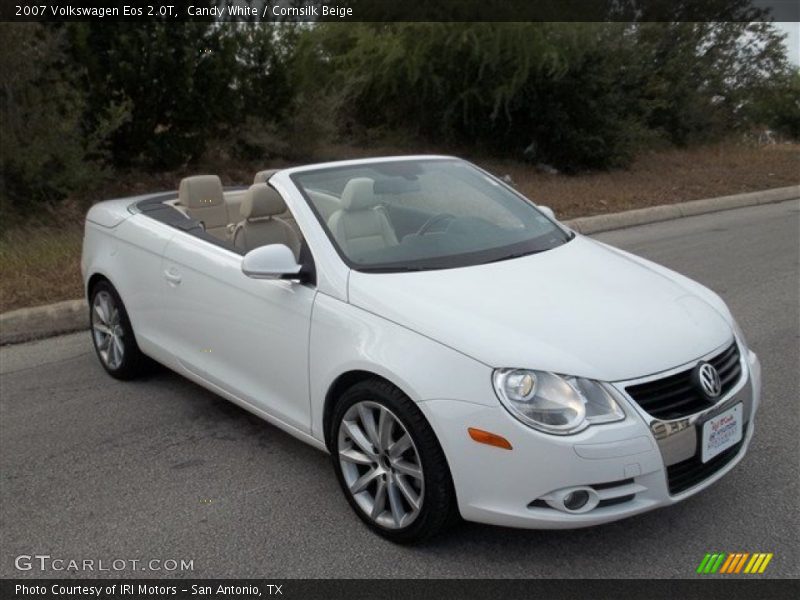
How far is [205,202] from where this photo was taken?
5.40 meters

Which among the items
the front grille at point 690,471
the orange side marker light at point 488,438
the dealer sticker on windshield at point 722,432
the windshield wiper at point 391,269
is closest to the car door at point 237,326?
the windshield wiper at point 391,269

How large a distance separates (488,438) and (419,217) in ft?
5.08

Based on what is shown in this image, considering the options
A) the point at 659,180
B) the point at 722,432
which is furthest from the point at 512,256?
the point at 659,180

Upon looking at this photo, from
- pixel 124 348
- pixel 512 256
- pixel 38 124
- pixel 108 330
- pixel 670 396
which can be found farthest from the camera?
pixel 38 124

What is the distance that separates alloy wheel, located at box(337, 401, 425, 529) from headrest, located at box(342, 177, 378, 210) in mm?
1131

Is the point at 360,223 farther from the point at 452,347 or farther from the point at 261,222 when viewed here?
the point at 452,347

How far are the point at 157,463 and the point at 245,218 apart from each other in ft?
4.58

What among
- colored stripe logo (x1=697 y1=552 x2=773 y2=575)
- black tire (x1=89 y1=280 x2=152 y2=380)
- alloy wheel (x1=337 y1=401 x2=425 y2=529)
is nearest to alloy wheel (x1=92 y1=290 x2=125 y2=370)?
black tire (x1=89 y1=280 x2=152 y2=380)

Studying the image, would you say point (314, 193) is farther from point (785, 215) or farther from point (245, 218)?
point (785, 215)

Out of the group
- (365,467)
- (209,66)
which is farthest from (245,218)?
(209,66)

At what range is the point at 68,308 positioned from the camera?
6.54 m

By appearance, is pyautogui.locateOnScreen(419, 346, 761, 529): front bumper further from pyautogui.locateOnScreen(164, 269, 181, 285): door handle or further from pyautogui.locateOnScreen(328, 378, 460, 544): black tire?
pyautogui.locateOnScreen(164, 269, 181, 285): door handle

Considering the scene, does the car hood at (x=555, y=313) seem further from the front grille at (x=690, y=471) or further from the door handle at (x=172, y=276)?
the door handle at (x=172, y=276)
